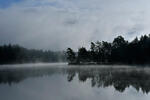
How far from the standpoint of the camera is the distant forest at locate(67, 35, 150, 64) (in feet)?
180

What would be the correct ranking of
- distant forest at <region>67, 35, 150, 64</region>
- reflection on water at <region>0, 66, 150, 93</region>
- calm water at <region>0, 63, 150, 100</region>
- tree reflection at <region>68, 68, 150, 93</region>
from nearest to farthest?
calm water at <region>0, 63, 150, 100</region> < tree reflection at <region>68, 68, 150, 93</region> < reflection on water at <region>0, 66, 150, 93</region> < distant forest at <region>67, 35, 150, 64</region>

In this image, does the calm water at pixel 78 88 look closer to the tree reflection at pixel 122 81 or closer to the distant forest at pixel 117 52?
the tree reflection at pixel 122 81

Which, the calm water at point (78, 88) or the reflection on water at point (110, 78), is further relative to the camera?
the reflection on water at point (110, 78)

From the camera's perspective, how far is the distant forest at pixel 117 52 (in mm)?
54719

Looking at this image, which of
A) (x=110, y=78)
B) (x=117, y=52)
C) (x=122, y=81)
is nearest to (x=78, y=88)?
(x=122, y=81)

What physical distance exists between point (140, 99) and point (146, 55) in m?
41.4

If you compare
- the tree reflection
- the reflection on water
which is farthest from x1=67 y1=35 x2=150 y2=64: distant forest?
the tree reflection

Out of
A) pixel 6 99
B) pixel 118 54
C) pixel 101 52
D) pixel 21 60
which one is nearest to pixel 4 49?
pixel 21 60

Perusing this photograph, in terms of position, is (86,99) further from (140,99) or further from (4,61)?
(4,61)

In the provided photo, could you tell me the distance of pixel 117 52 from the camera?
67125 millimetres

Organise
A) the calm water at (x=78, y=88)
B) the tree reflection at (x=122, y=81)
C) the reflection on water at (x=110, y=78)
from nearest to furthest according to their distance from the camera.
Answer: the calm water at (x=78, y=88)
the tree reflection at (x=122, y=81)
the reflection on water at (x=110, y=78)

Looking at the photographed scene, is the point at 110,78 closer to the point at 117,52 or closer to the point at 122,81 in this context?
the point at 122,81

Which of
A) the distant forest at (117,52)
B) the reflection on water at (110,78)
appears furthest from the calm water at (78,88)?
the distant forest at (117,52)

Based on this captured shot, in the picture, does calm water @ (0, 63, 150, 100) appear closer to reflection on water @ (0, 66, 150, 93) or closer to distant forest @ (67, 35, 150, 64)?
reflection on water @ (0, 66, 150, 93)
